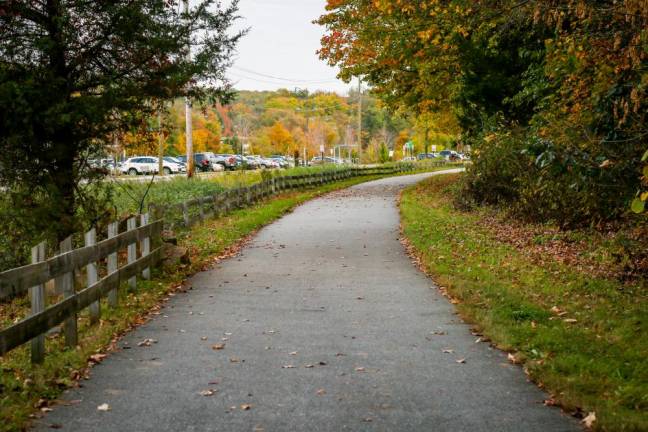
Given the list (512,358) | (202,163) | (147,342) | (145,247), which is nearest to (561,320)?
(512,358)

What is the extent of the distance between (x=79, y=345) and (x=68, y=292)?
562 millimetres

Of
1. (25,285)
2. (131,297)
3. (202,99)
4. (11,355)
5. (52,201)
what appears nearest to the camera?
(25,285)

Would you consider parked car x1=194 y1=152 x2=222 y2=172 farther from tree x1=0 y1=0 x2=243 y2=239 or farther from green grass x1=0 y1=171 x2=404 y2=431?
tree x1=0 y1=0 x2=243 y2=239

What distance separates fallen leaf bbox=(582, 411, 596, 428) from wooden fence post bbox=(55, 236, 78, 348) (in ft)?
16.3

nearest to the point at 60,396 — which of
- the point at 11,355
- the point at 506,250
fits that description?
the point at 11,355

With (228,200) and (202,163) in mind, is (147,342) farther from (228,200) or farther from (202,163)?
(202,163)

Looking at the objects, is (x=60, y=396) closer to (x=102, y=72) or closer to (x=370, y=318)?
(x=370, y=318)

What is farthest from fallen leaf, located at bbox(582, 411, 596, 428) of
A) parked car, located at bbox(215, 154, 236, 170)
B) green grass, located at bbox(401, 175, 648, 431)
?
parked car, located at bbox(215, 154, 236, 170)

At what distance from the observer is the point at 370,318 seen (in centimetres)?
864

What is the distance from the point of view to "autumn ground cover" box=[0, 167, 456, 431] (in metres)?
5.44

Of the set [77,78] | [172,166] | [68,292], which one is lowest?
[68,292]

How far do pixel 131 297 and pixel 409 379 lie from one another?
16.5 ft

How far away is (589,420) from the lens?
495 cm

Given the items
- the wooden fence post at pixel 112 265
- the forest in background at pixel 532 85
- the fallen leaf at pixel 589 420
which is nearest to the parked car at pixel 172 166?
the forest in background at pixel 532 85
